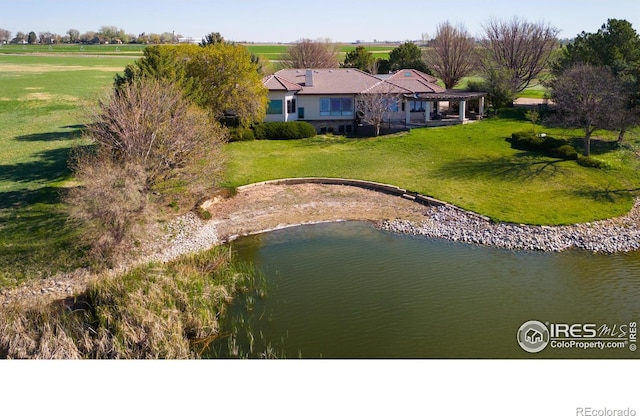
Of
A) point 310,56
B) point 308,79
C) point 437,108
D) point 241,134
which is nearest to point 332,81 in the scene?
point 308,79

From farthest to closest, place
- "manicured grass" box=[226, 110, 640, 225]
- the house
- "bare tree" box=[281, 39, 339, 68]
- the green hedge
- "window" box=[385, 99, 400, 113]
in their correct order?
"bare tree" box=[281, 39, 339, 68]
the house
"window" box=[385, 99, 400, 113]
the green hedge
"manicured grass" box=[226, 110, 640, 225]

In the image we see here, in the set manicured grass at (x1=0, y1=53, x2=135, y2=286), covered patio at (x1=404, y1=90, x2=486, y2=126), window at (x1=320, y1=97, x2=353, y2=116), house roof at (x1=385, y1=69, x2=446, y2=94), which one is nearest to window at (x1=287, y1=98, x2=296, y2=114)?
window at (x1=320, y1=97, x2=353, y2=116)

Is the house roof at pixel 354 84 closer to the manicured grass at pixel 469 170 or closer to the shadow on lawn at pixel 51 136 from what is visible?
the manicured grass at pixel 469 170

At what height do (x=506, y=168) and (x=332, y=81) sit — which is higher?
(x=332, y=81)

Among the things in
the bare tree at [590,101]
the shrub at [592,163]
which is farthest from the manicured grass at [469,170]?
the bare tree at [590,101]

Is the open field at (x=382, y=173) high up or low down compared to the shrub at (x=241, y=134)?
down

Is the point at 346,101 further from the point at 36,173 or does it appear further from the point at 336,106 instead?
the point at 36,173

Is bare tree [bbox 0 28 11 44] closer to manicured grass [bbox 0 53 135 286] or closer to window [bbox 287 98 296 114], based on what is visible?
manicured grass [bbox 0 53 135 286]
